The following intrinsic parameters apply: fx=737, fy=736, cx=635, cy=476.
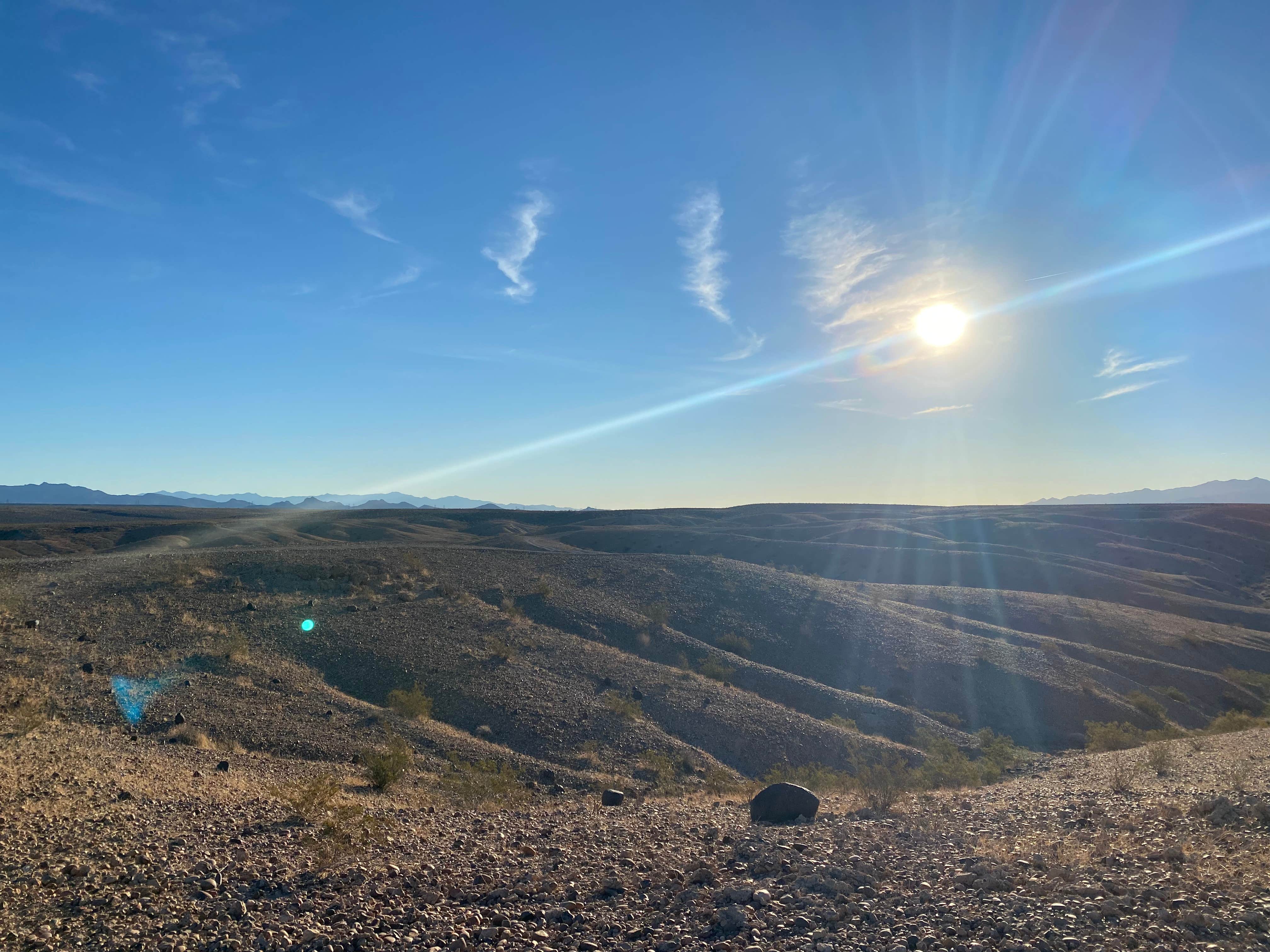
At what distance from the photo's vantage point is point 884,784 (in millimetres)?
15195

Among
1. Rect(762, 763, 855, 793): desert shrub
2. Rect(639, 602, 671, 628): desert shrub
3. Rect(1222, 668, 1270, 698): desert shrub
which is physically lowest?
Rect(1222, 668, 1270, 698): desert shrub

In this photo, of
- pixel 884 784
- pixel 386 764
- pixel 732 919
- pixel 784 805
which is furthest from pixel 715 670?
pixel 732 919

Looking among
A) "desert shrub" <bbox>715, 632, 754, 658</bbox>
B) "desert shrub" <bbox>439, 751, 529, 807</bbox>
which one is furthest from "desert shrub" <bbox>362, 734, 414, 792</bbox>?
"desert shrub" <bbox>715, 632, 754, 658</bbox>

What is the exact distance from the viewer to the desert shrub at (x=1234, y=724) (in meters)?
26.5

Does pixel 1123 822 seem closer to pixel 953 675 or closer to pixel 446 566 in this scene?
pixel 953 675

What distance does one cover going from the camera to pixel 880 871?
935 cm

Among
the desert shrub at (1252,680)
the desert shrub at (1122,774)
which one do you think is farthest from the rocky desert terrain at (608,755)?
the desert shrub at (1252,680)

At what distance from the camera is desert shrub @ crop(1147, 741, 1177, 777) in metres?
17.2

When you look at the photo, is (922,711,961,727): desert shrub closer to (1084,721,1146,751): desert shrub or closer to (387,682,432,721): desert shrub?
(1084,721,1146,751): desert shrub

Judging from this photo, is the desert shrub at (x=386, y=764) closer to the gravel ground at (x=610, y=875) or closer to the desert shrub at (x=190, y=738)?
the gravel ground at (x=610, y=875)

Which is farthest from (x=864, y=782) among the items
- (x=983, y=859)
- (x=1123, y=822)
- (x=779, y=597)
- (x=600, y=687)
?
(x=779, y=597)

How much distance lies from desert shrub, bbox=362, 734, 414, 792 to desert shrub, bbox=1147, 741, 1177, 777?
1730 cm

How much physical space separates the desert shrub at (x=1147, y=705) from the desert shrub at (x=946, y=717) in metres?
8.01

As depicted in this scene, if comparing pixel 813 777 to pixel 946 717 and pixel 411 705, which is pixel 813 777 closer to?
pixel 946 717
